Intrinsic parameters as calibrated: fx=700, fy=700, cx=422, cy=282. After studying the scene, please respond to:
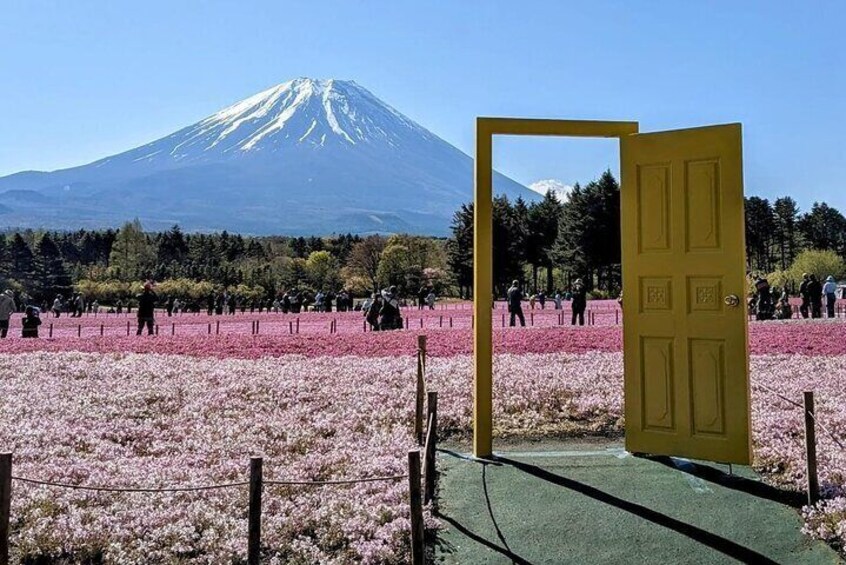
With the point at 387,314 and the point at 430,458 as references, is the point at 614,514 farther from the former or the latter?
the point at 387,314

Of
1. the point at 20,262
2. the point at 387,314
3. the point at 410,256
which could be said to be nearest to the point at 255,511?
the point at 387,314

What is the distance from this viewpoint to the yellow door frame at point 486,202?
20.2 feet

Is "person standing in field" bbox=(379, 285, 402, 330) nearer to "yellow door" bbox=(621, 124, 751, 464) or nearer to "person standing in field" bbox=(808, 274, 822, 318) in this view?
"person standing in field" bbox=(808, 274, 822, 318)

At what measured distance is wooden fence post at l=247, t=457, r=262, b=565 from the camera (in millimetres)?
4020

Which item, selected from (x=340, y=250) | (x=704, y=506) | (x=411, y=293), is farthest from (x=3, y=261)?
(x=704, y=506)

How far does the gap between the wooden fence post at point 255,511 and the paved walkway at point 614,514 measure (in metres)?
1.11

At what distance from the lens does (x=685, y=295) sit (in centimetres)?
575

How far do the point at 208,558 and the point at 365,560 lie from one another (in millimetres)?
977

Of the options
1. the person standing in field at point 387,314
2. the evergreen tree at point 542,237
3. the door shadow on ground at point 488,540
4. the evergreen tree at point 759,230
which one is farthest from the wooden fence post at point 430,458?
the evergreen tree at point 759,230

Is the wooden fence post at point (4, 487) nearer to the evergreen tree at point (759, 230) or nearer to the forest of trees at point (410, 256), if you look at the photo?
the forest of trees at point (410, 256)

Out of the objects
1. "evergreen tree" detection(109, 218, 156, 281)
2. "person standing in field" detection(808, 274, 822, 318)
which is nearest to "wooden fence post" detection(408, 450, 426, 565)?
"person standing in field" detection(808, 274, 822, 318)

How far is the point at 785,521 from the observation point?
4.66 meters

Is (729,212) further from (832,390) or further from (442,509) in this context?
(832,390)

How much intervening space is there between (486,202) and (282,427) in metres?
3.34
